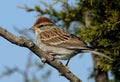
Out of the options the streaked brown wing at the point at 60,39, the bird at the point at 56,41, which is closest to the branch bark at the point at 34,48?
the bird at the point at 56,41

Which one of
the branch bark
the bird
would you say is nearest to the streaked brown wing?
the bird

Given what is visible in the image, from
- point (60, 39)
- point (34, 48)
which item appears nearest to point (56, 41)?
point (60, 39)

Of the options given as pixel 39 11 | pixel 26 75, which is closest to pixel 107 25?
pixel 39 11

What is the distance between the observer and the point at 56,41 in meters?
6.09

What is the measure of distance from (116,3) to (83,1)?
41cm

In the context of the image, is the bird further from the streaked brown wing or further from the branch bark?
the branch bark

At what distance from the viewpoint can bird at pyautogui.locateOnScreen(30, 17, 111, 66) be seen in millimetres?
5492

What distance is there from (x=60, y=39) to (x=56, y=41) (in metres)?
0.07

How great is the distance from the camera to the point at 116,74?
6406 millimetres

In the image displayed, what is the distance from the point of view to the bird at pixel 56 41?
5492mm

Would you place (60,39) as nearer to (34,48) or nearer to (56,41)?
(56,41)

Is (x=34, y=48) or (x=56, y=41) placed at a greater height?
(x=34, y=48)

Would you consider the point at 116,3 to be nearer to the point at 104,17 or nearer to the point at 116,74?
the point at 104,17

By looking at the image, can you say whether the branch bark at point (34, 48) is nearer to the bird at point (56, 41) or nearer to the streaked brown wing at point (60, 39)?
the bird at point (56, 41)
